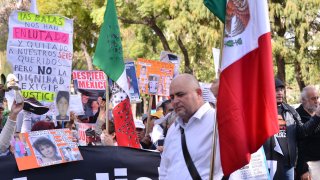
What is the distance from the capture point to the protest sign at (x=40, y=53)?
7.54 metres

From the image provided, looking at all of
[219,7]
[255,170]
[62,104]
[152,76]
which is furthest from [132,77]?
[219,7]

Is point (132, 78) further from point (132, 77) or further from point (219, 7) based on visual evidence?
point (219, 7)

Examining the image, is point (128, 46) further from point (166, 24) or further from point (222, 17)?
point (222, 17)

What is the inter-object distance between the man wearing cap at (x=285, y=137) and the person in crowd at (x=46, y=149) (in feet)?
7.65

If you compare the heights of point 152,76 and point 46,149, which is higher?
point 152,76

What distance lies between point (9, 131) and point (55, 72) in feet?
6.44

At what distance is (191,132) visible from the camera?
16.5 feet

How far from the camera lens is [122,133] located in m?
7.38

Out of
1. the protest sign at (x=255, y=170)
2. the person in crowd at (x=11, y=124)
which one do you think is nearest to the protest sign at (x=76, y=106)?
the person in crowd at (x=11, y=124)

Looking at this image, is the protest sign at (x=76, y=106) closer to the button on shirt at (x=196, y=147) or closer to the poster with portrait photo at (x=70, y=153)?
the poster with portrait photo at (x=70, y=153)

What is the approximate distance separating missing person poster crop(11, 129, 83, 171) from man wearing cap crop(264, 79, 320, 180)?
2.18 metres

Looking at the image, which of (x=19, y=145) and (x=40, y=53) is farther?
(x=40, y=53)

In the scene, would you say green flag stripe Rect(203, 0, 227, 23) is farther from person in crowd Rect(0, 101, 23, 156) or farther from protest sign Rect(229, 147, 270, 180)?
person in crowd Rect(0, 101, 23, 156)

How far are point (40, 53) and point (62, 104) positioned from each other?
0.65 meters
